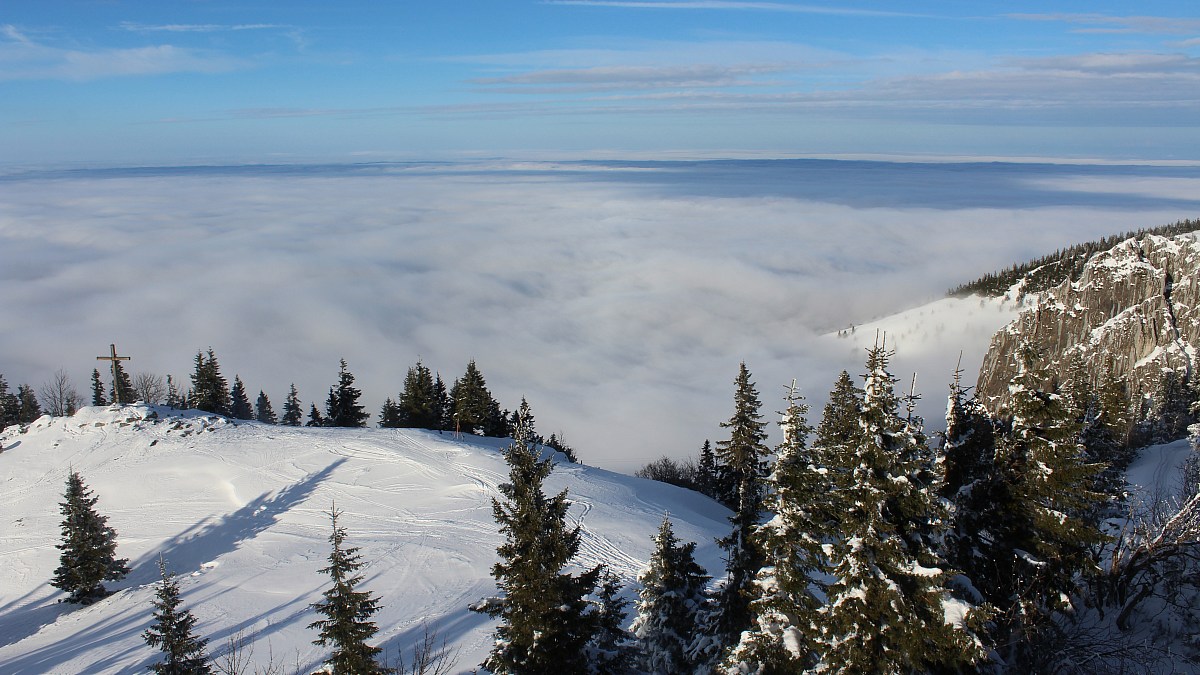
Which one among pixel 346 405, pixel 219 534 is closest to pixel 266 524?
pixel 219 534

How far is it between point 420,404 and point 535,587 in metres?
41.3

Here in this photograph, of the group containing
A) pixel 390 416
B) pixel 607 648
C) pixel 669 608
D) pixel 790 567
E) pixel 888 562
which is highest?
pixel 888 562

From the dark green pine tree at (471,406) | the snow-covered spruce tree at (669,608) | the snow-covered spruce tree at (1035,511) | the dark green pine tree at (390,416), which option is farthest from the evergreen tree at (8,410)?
the snow-covered spruce tree at (1035,511)

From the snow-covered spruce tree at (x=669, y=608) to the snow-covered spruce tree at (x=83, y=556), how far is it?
17.8m

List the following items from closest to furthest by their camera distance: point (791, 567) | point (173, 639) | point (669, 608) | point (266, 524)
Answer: point (791, 567), point (173, 639), point (669, 608), point (266, 524)

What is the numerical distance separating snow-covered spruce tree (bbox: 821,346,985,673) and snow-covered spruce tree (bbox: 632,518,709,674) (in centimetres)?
525

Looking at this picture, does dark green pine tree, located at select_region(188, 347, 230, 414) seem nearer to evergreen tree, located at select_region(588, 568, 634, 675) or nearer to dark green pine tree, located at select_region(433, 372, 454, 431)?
dark green pine tree, located at select_region(433, 372, 454, 431)

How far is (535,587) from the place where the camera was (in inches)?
467

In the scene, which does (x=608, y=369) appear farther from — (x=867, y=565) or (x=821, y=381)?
(x=867, y=565)

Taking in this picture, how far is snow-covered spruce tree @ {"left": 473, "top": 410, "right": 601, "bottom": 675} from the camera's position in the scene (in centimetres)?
1186

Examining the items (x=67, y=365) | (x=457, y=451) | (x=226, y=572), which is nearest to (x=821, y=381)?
(x=457, y=451)

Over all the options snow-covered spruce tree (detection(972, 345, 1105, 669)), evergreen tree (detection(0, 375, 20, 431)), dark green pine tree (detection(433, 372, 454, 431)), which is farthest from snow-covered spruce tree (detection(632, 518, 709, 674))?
evergreen tree (detection(0, 375, 20, 431))

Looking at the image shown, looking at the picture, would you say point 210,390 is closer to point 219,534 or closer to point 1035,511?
point 219,534

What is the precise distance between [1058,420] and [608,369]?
158 meters
